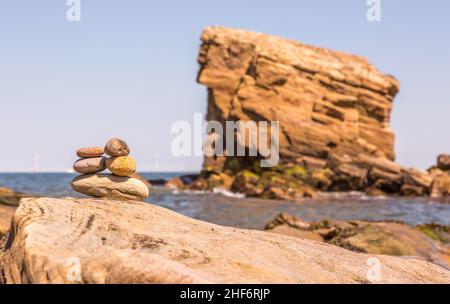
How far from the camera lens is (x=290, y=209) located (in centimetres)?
4553

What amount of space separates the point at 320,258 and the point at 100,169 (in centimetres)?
519

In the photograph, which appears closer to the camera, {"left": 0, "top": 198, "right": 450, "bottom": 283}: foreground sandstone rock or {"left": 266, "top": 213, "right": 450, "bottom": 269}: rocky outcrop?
{"left": 0, "top": 198, "right": 450, "bottom": 283}: foreground sandstone rock

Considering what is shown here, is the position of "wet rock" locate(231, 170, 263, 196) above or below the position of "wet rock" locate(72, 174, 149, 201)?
below

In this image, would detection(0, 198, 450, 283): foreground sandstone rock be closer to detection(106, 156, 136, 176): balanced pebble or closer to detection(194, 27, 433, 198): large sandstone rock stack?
detection(106, 156, 136, 176): balanced pebble

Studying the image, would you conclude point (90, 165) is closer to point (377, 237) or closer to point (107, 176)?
point (107, 176)

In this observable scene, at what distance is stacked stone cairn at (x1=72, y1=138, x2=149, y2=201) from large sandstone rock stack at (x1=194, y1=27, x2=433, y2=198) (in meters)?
56.9

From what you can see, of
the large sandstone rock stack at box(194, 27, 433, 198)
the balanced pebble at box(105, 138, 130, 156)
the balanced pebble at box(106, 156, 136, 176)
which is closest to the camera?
the balanced pebble at box(105, 138, 130, 156)

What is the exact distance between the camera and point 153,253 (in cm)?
765

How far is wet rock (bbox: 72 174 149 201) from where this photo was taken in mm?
12086

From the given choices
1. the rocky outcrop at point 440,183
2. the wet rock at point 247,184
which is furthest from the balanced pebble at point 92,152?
the rocky outcrop at point 440,183

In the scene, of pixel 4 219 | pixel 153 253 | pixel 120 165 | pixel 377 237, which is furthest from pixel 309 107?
pixel 153 253

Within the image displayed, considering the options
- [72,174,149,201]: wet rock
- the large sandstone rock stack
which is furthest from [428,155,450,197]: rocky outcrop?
[72,174,149,201]: wet rock

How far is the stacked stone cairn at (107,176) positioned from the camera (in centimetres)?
1189

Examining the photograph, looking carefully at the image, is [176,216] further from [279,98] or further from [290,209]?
[279,98]
